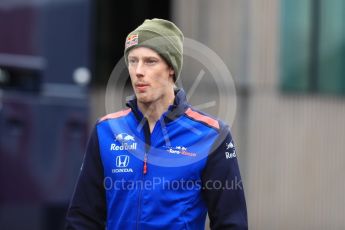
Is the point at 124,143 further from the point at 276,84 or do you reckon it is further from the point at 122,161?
the point at 276,84

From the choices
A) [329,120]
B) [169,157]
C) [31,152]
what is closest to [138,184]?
[169,157]

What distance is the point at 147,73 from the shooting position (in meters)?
4.43

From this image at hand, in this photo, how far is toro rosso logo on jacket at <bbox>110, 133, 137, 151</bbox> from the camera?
4.52 m

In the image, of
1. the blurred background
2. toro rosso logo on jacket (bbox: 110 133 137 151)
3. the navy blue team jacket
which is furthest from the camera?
the blurred background

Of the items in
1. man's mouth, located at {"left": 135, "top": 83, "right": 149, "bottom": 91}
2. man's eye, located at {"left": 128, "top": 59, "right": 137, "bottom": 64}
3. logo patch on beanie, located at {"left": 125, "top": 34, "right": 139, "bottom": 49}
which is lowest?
man's mouth, located at {"left": 135, "top": 83, "right": 149, "bottom": 91}

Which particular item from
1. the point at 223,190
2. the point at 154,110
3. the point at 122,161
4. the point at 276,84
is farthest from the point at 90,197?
the point at 276,84

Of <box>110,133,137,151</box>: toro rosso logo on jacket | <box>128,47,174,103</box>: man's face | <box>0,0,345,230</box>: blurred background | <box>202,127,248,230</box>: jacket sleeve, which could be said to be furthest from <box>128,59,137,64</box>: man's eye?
<box>0,0,345,230</box>: blurred background

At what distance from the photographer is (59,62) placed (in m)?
8.33

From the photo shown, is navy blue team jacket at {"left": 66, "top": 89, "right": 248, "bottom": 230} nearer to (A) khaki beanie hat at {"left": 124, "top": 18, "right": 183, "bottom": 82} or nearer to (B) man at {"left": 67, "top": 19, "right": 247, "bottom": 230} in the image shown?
(B) man at {"left": 67, "top": 19, "right": 247, "bottom": 230}

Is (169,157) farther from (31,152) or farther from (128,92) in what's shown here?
(128,92)

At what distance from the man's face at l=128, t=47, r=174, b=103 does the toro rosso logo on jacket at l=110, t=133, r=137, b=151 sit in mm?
177

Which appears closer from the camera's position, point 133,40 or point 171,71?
point 133,40

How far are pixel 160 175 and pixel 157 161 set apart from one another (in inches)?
2.7

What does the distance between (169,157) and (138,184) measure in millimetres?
185
